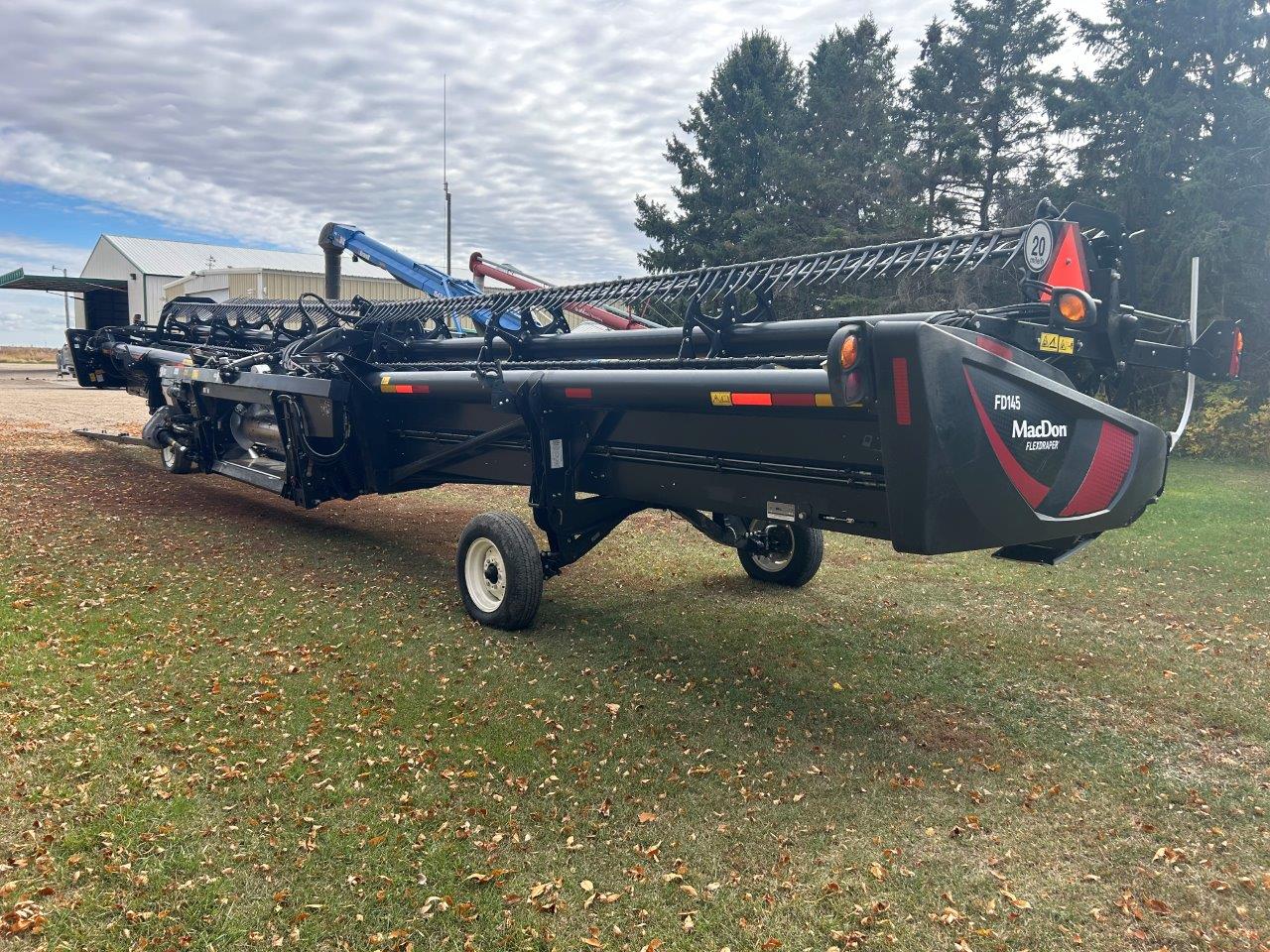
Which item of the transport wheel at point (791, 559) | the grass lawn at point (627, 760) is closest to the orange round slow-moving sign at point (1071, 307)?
the grass lawn at point (627, 760)

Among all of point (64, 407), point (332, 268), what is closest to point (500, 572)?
point (332, 268)

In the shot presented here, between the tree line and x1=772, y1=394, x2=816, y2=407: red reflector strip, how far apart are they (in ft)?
35.5

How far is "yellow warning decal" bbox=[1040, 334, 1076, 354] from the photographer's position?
409cm

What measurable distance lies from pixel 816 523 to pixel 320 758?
2492 millimetres

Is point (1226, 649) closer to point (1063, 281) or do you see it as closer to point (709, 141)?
point (1063, 281)

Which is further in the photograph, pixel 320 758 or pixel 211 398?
pixel 211 398

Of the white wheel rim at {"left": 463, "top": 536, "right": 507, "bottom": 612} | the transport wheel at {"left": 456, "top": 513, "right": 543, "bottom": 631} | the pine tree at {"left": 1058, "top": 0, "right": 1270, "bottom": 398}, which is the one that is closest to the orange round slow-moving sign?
the transport wheel at {"left": 456, "top": 513, "right": 543, "bottom": 631}

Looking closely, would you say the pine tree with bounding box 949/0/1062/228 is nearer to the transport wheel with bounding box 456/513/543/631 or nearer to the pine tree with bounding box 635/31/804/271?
the pine tree with bounding box 635/31/804/271

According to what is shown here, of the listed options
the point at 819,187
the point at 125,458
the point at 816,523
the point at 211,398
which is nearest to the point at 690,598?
the point at 816,523

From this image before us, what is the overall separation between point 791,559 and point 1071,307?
10.2ft

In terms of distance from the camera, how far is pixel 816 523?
172 inches

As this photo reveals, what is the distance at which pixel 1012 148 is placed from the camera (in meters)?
20.5

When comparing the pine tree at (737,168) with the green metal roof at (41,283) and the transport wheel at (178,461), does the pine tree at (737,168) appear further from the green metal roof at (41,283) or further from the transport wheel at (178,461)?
the green metal roof at (41,283)

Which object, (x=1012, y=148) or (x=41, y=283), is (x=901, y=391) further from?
(x=41, y=283)
